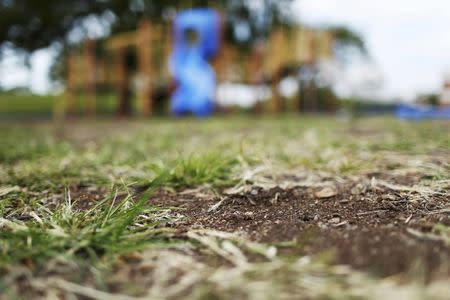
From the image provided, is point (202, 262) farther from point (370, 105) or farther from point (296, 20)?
point (296, 20)

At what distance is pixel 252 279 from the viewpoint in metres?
0.62

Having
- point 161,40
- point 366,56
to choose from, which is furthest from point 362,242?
point 366,56

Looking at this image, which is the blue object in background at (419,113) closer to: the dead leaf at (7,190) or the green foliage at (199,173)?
the green foliage at (199,173)

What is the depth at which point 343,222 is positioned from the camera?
35.1 inches

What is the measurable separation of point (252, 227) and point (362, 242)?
25 cm

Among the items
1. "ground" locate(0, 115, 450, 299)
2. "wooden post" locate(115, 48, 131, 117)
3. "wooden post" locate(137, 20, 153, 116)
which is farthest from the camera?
"wooden post" locate(115, 48, 131, 117)

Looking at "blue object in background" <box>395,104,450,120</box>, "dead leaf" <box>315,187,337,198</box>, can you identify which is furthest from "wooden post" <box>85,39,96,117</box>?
"dead leaf" <box>315,187,337,198</box>

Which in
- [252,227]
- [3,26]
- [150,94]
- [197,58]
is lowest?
[252,227]

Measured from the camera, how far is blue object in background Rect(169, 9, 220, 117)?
7.24m

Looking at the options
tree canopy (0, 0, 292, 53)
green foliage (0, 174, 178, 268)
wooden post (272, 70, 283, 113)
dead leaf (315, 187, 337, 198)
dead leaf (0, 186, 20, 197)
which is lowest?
dead leaf (315, 187, 337, 198)

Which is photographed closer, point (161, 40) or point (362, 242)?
point (362, 242)

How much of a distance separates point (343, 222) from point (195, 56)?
269 inches

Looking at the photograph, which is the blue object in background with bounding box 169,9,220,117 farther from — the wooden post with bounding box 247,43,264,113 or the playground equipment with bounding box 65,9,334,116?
the wooden post with bounding box 247,43,264,113

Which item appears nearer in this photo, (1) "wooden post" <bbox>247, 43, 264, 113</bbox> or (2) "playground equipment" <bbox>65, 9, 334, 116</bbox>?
(2) "playground equipment" <bbox>65, 9, 334, 116</bbox>
